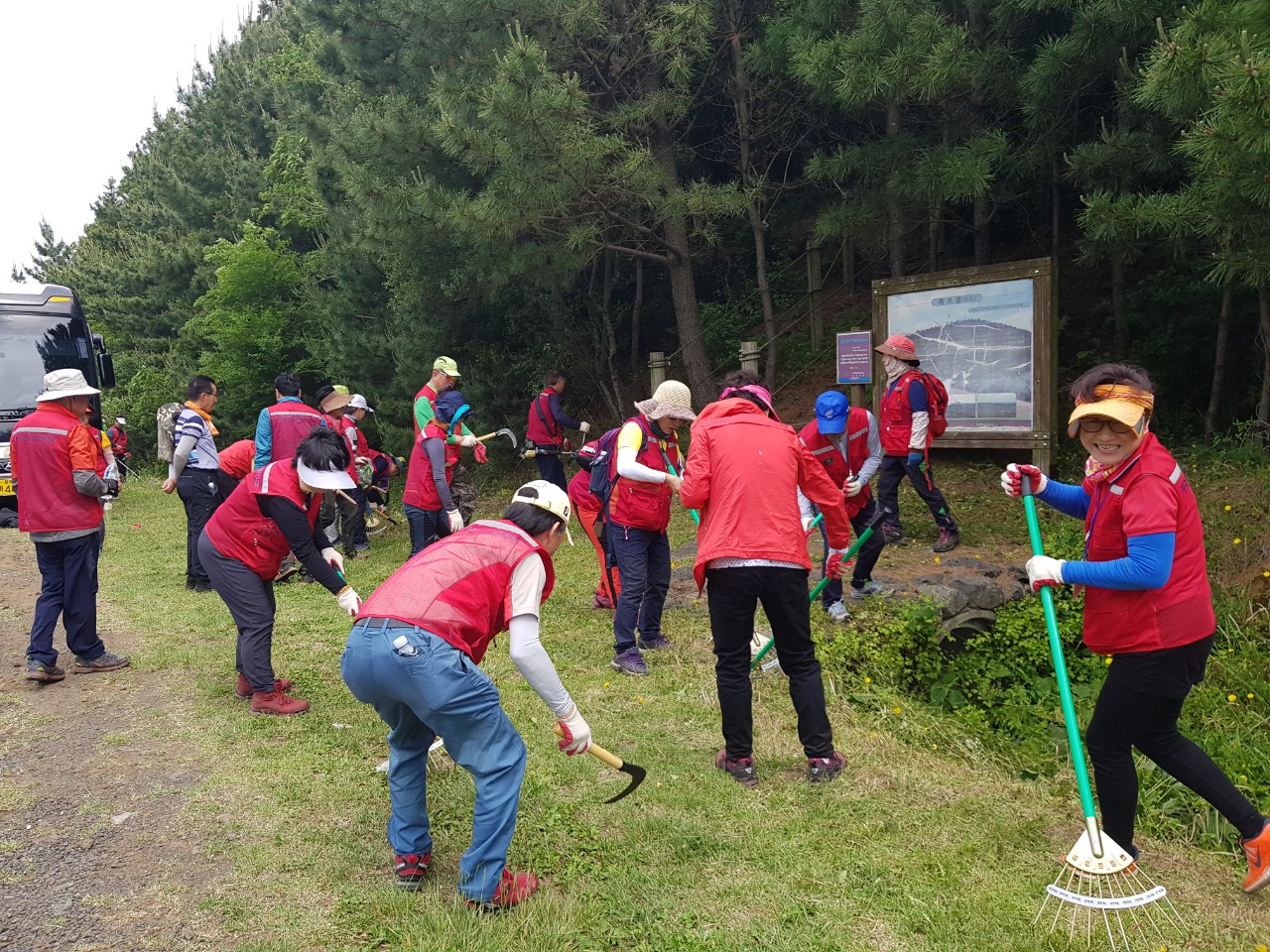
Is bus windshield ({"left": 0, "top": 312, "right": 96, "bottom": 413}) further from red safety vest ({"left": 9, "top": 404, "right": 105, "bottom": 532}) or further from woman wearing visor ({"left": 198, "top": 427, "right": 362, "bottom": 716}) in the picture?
woman wearing visor ({"left": 198, "top": 427, "right": 362, "bottom": 716})

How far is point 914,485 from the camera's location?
8.14 meters

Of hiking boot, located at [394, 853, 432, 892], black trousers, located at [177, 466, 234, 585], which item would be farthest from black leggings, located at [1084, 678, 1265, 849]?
black trousers, located at [177, 466, 234, 585]

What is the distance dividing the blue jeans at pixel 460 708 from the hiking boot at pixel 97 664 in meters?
3.90

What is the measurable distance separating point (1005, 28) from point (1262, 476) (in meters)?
5.03

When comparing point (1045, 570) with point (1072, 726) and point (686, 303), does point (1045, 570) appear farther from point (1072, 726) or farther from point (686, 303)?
point (686, 303)

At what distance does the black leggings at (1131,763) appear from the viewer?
3320 millimetres

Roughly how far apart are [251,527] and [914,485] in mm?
5387

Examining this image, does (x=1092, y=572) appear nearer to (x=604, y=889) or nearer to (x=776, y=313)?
(x=604, y=889)

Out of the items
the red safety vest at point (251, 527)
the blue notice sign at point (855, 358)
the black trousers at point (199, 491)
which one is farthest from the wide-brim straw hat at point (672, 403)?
the blue notice sign at point (855, 358)

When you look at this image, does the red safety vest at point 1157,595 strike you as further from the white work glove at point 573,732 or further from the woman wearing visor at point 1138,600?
the white work glove at point 573,732

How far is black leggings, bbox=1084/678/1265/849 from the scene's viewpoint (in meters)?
3.32

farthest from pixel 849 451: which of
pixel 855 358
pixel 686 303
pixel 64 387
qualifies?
pixel 686 303

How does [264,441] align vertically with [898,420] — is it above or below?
above

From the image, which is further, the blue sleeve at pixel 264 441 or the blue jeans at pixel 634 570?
the blue sleeve at pixel 264 441
